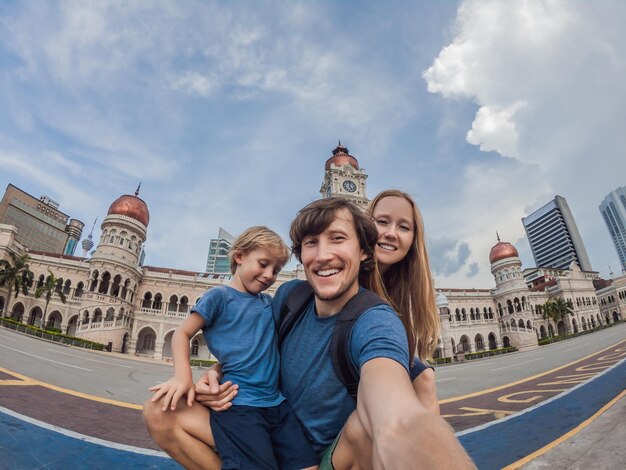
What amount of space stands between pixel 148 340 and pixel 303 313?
1303 inches

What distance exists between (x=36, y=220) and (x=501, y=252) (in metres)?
94.8

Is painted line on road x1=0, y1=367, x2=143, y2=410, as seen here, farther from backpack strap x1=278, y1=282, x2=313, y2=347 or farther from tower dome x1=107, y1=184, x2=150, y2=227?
tower dome x1=107, y1=184, x2=150, y2=227

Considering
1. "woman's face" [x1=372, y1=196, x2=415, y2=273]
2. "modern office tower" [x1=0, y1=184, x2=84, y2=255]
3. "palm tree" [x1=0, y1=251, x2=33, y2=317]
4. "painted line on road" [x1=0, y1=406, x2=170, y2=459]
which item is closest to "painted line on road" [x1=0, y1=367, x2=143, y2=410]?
"painted line on road" [x1=0, y1=406, x2=170, y2=459]

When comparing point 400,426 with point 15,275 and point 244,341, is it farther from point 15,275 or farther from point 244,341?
point 15,275

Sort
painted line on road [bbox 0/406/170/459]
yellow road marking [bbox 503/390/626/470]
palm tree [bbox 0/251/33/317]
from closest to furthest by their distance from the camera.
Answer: yellow road marking [bbox 503/390/626/470]
painted line on road [bbox 0/406/170/459]
palm tree [bbox 0/251/33/317]

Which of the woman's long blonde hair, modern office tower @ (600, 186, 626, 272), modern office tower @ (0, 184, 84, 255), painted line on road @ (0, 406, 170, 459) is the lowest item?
painted line on road @ (0, 406, 170, 459)

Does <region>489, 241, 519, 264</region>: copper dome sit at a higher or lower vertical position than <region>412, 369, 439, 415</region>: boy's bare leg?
higher

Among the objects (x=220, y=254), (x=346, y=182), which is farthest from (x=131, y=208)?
(x=220, y=254)

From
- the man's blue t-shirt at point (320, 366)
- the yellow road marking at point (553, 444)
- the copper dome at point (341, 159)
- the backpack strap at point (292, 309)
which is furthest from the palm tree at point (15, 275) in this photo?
the copper dome at point (341, 159)

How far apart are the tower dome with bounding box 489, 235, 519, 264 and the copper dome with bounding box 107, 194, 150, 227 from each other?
45818 millimetres

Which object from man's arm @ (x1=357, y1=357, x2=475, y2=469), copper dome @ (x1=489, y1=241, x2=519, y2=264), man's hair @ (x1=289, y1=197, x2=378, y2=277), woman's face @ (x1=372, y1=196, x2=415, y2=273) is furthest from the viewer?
copper dome @ (x1=489, y1=241, x2=519, y2=264)

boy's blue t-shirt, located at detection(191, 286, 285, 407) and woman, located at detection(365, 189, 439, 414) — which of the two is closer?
boy's blue t-shirt, located at detection(191, 286, 285, 407)

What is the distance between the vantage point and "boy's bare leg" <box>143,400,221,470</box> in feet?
5.22

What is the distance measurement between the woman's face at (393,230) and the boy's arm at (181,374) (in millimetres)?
1307
